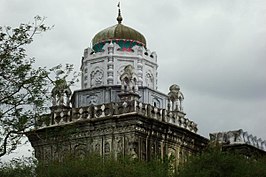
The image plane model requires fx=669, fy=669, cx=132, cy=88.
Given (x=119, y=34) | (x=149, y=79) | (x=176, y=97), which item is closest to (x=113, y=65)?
(x=119, y=34)

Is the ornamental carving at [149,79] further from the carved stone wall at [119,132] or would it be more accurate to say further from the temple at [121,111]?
the carved stone wall at [119,132]

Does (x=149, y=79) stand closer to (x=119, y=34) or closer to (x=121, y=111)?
(x=119, y=34)

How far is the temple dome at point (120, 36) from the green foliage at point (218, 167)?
1520 centimetres

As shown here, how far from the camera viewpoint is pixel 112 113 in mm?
41656

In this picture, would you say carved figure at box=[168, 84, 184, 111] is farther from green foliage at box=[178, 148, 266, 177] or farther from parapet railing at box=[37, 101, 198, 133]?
green foliage at box=[178, 148, 266, 177]

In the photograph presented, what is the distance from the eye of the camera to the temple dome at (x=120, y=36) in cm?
4775

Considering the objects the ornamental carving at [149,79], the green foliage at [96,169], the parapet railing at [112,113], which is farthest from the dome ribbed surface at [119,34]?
the green foliage at [96,169]

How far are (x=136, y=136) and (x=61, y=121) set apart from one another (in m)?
5.44

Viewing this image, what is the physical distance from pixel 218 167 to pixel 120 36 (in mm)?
17014

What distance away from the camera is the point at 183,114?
1815 inches

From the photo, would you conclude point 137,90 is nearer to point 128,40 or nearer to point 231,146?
point 128,40

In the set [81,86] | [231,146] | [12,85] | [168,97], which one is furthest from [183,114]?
[12,85]

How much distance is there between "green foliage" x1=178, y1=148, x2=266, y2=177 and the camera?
109ft

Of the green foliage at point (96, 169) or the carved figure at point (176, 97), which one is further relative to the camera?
the carved figure at point (176, 97)
